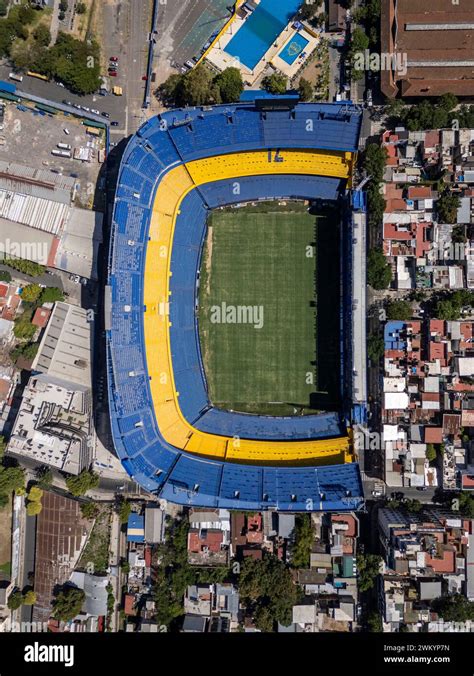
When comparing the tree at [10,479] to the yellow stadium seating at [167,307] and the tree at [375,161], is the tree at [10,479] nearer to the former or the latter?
the yellow stadium seating at [167,307]

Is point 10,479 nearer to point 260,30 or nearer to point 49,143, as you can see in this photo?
point 49,143

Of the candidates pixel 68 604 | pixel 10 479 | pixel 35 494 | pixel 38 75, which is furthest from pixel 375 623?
pixel 38 75
